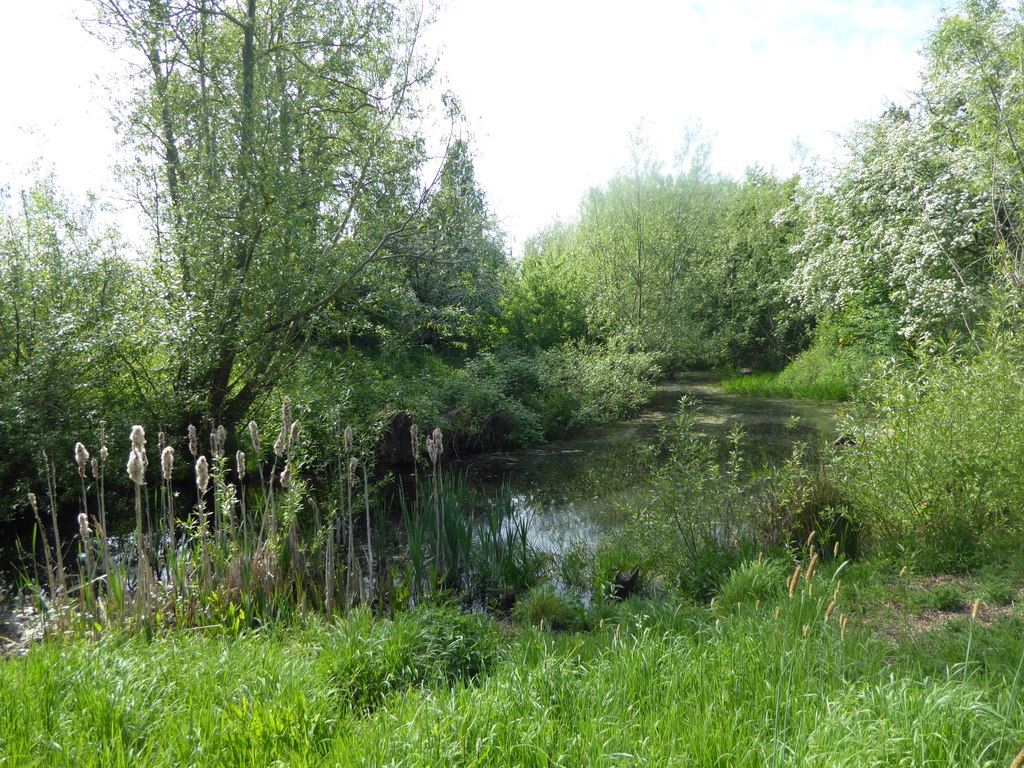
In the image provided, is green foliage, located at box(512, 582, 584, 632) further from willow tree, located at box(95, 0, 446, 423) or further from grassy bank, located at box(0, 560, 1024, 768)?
willow tree, located at box(95, 0, 446, 423)

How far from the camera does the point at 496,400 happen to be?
561 inches

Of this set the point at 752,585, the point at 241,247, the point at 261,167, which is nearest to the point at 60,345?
the point at 241,247

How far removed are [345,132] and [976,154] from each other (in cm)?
1151

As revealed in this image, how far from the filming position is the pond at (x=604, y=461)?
877 cm

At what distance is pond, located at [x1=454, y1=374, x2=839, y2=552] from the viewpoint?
877 centimetres

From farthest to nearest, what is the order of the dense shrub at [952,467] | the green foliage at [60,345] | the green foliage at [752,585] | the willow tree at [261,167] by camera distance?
the willow tree at [261,167] → the green foliage at [60,345] → the dense shrub at [952,467] → the green foliage at [752,585]

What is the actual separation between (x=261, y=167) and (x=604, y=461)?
27.9 ft

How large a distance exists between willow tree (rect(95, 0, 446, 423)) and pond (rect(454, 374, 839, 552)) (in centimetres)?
426

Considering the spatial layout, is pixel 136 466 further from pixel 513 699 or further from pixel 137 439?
pixel 513 699

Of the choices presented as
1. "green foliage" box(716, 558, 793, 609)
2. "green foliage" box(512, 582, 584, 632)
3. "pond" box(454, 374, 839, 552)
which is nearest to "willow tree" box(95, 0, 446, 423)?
"pond" box(454, 374, 839, 552)

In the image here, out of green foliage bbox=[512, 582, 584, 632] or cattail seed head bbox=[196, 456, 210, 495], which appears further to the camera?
green foliage bbox=[512, 582, 584, 632]

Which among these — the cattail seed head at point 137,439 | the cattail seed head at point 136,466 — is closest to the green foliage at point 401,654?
the cattail seed head at point 136,466

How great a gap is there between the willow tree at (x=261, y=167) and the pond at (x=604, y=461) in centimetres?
426

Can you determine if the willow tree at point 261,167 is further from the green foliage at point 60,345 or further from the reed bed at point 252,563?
the reed bed at point 252,563
